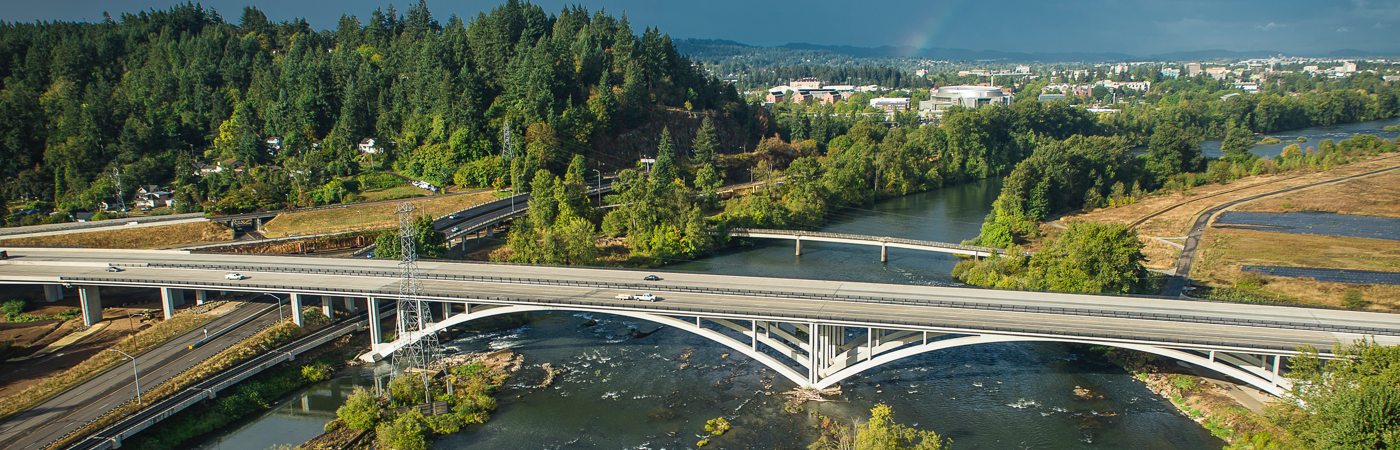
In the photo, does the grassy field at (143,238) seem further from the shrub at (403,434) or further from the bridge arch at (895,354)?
the shrub at (403,434)

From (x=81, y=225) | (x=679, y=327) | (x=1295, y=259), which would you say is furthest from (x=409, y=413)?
(x=1295, y=259)

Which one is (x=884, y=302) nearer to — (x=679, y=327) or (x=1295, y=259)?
(x=679, y=327)

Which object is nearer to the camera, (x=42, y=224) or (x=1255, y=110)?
(x=42, y=224)

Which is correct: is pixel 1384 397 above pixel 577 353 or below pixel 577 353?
above

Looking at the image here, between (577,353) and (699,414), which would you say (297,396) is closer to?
(577,353)

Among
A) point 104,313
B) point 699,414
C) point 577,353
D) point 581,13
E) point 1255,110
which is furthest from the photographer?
point 1255,110

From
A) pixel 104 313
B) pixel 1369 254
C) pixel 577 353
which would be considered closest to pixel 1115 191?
pixel 1369 254

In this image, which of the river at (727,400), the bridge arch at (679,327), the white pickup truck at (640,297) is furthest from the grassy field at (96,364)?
the white pickup truck at (640,297)
